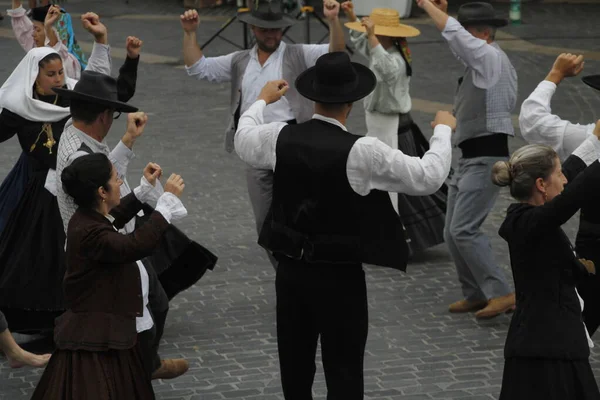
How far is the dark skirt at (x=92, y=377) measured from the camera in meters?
5.21

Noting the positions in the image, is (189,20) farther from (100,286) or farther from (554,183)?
(554,183)

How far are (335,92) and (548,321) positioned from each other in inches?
52.3

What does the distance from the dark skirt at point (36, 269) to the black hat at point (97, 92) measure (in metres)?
1.09

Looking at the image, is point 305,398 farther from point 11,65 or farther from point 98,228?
point 11,65

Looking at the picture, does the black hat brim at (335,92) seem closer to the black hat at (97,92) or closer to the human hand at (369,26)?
the black hat at (97,92)

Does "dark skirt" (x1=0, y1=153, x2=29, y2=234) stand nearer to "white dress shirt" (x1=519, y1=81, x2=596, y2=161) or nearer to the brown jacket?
the brown jacket

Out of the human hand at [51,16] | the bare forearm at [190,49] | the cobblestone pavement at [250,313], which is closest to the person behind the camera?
the cobblestone pavement at [250,313]

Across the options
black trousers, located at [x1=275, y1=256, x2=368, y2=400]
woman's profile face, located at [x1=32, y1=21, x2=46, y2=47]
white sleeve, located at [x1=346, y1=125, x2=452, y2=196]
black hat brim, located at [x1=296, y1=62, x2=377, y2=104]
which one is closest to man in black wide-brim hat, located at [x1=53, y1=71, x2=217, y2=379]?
black trousers, located at [x1=275, y1=256, x2=368, y2=400]

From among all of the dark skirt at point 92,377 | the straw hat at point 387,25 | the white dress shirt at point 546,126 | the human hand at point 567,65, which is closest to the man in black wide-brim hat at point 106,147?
the dark skirt at point 92,377

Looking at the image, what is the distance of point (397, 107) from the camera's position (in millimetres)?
8539

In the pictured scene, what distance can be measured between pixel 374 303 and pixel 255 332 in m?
0.92

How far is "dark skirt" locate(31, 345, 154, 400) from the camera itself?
521cm

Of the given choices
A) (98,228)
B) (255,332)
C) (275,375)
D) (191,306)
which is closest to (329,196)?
(98,228)

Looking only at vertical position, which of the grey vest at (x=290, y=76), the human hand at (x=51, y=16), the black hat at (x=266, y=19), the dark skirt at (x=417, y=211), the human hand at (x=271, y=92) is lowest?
the dark skirt at (x=417, y=211)
